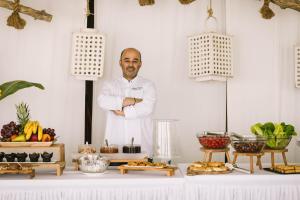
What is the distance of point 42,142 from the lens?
266 cm

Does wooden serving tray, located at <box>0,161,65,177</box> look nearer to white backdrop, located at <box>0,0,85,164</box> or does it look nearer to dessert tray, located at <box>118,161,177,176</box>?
dessert tray, located at <box>118,161,177,176</box>

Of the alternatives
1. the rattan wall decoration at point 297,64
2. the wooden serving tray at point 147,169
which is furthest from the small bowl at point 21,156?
the rattan wall decoration at point 297,64

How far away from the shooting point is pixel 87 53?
158 inches

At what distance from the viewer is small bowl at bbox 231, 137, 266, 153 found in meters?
2.70

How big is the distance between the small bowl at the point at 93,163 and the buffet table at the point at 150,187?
5 centimetres

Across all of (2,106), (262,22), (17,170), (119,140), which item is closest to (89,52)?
(119,140)

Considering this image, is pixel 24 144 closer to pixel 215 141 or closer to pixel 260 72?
pixel 215 141

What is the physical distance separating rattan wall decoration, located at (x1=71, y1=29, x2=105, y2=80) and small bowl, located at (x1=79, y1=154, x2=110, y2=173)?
1.64m

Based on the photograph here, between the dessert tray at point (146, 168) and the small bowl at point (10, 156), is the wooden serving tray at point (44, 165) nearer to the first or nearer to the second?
the small bowl at point (10, 156)

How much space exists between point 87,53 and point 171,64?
1101 mm

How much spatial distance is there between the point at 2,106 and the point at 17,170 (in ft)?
7.21

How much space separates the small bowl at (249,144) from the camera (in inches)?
106

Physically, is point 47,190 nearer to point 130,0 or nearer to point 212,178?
point 212,178

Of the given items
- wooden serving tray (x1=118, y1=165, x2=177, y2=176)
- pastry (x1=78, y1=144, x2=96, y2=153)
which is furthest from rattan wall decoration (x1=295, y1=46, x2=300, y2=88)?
pastry (x1=78, y1=144, x2=96, y2=153)
